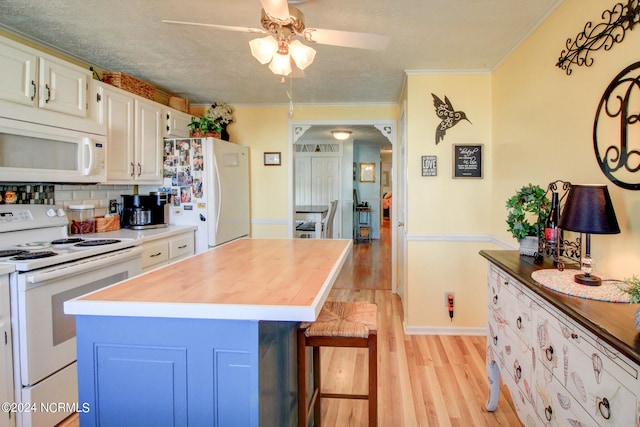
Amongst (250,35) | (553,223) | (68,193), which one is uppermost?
(250,35)

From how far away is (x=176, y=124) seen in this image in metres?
3.83

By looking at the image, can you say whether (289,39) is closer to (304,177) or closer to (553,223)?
(553,223)

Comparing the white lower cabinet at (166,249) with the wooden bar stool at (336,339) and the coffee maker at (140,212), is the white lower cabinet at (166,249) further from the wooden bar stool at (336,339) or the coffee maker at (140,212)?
the wooden bar stool at (336,339)

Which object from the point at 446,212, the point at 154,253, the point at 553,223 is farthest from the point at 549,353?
the point at 154,253

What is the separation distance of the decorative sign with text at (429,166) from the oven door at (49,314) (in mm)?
2600

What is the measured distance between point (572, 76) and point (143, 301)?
2252 mm

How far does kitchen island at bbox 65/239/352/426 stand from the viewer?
1.19 metres

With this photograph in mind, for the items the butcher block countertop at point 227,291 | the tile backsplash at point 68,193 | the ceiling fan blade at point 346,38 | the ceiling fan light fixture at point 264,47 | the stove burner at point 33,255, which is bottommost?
the butcher block countertop at point 227,291

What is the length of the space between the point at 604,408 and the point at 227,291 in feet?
3.94

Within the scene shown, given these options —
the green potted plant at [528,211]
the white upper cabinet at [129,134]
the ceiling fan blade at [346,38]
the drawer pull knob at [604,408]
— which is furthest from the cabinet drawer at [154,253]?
the drawer pull knob at [604,408]

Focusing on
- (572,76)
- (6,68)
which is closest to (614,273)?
(572,76)

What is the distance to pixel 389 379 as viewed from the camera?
2574 mm

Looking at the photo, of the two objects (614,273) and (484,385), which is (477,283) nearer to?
(484,385)

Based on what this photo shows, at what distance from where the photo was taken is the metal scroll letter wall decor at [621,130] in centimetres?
145
